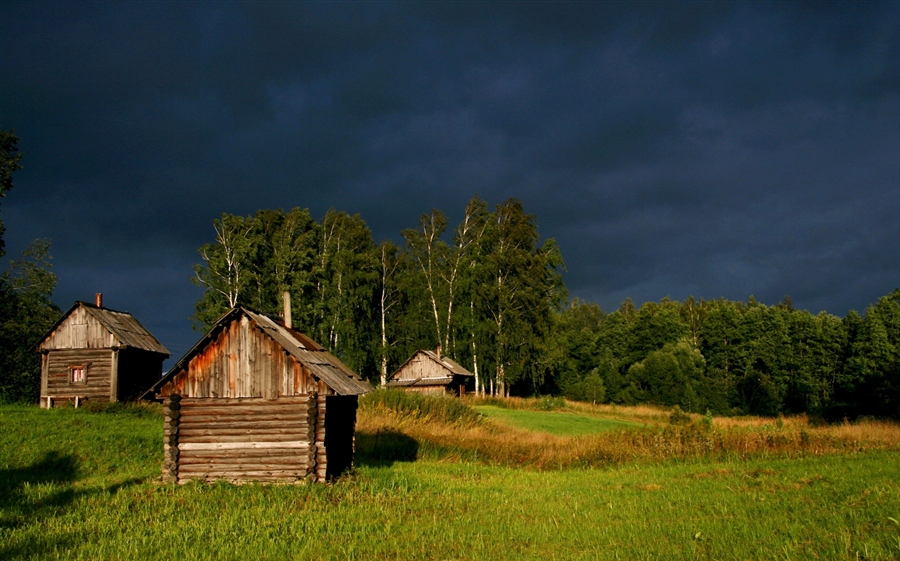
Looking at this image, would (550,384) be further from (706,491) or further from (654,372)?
(706,491)

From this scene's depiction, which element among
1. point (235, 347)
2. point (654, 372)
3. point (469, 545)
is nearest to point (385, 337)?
point (654, 372)

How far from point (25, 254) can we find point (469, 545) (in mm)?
44200

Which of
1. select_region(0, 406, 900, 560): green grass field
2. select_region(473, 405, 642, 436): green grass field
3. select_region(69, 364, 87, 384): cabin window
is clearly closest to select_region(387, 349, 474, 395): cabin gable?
select_region(473, 405, 642, 436): green grass field

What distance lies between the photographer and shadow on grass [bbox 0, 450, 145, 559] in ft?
36.0

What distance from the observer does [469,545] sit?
10.8 m

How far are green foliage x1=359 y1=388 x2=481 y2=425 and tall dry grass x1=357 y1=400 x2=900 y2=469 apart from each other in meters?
2.18

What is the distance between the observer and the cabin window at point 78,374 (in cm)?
3325

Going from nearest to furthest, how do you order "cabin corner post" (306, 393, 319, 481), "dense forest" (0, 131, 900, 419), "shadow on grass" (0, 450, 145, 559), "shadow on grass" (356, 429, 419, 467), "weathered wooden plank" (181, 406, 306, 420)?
"shadow on grass" (0, 450, 145, 559)
"cabin corner post" (306, 393, 319, 481)
"weathered wooden plank" (181, 406, 306, 420)
"shadow on grass" (356, 429, 419, 467)
"dense forest" (0, 131, 900, 419)

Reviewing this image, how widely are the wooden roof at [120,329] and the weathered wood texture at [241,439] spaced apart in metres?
18.1

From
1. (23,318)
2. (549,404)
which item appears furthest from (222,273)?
(549,404)

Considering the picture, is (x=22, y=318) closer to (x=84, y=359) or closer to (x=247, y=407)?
(x=84, y=359)

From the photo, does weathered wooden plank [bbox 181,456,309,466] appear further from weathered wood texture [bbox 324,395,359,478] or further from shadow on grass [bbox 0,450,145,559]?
shadow on grass [bbox 0,450,145,559]

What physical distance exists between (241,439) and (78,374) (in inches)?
816

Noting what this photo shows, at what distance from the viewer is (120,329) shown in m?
34.7
